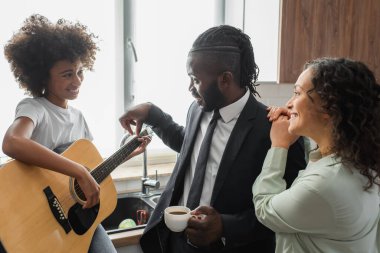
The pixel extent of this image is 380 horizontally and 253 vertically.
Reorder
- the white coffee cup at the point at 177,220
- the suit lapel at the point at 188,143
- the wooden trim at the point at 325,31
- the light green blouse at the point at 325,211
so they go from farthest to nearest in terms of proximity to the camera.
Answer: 1. the wooden trim at the point at 325,31
2. the suit lapel at the point at 188,143
3. the white coffee cup at the point at 177,220
4. the light green blouse at the point at 325,211

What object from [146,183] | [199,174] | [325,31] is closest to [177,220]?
[199,174]

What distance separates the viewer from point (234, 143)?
105cm

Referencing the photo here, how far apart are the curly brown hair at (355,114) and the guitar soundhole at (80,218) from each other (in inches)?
31.3

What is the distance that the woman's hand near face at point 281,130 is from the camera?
3.12ft

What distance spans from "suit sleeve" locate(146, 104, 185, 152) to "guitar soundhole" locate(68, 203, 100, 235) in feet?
1.23

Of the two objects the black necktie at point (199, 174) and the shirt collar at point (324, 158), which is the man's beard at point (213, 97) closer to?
the black necktie at point (199, 174)

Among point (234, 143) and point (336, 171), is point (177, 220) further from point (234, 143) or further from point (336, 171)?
point (336, 171)

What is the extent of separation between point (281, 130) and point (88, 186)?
60 cm

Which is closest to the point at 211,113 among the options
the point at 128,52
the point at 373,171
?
the point at 373,171

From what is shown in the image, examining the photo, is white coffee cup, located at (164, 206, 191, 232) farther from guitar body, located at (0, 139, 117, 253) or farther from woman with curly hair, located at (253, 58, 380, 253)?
guitar body, located at (0, 139, 117, 253)

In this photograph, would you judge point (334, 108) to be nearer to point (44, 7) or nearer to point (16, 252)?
point (16, 252)

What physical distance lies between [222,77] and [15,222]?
2.35 ft

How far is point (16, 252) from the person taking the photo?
3.05 feet

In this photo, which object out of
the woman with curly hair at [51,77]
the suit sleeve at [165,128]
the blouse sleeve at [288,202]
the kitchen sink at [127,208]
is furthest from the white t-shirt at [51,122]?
the blouse sleeve at [288,202]
